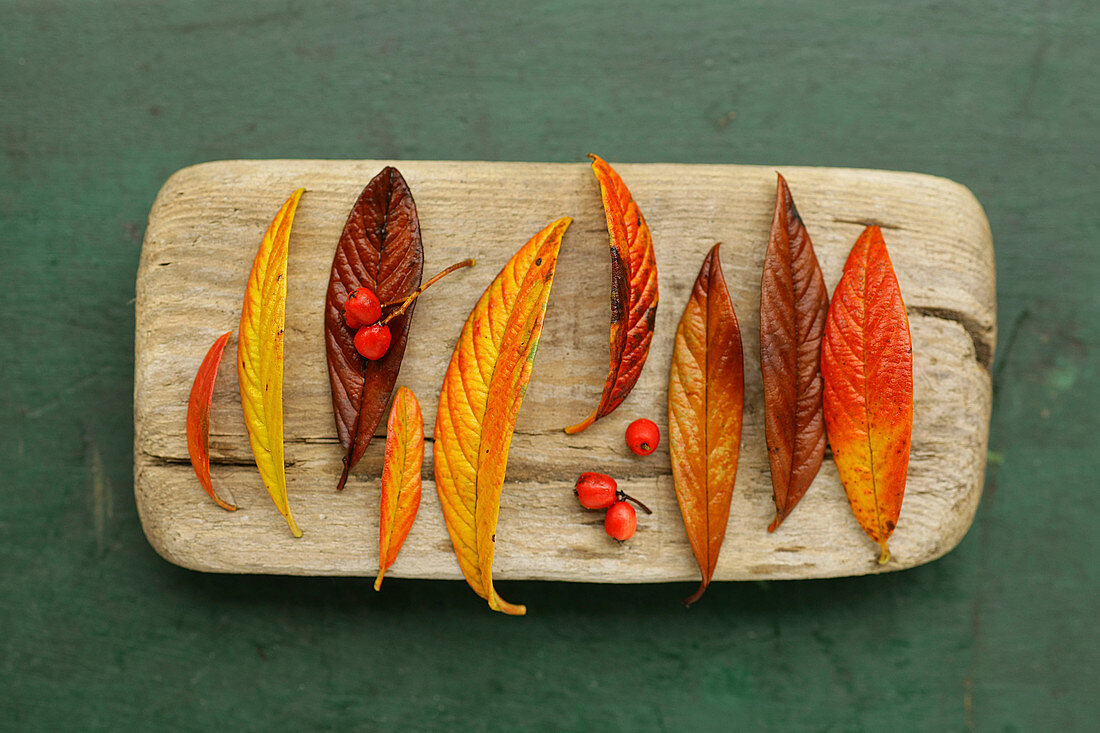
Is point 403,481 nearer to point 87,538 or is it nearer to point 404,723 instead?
point 404,723

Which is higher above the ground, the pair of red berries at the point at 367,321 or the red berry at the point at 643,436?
the pair of red berries at the point at 367,321

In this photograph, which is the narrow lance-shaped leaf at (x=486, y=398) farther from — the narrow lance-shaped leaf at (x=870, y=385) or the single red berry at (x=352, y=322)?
the narrow lance-shaped leaf at (x=870, y=385)

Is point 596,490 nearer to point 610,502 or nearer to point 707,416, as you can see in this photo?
point 610,502

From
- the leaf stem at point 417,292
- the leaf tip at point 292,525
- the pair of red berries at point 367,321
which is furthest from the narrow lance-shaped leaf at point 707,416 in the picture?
the leaf tip at point 292,525

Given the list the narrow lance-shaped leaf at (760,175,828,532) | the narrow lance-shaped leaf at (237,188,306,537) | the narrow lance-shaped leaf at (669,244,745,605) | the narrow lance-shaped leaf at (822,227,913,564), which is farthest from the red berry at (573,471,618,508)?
the narrow lance-shaped leaf at (237,188,306,537)

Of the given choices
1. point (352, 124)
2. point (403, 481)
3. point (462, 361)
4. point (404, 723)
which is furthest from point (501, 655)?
point (352, 124)
